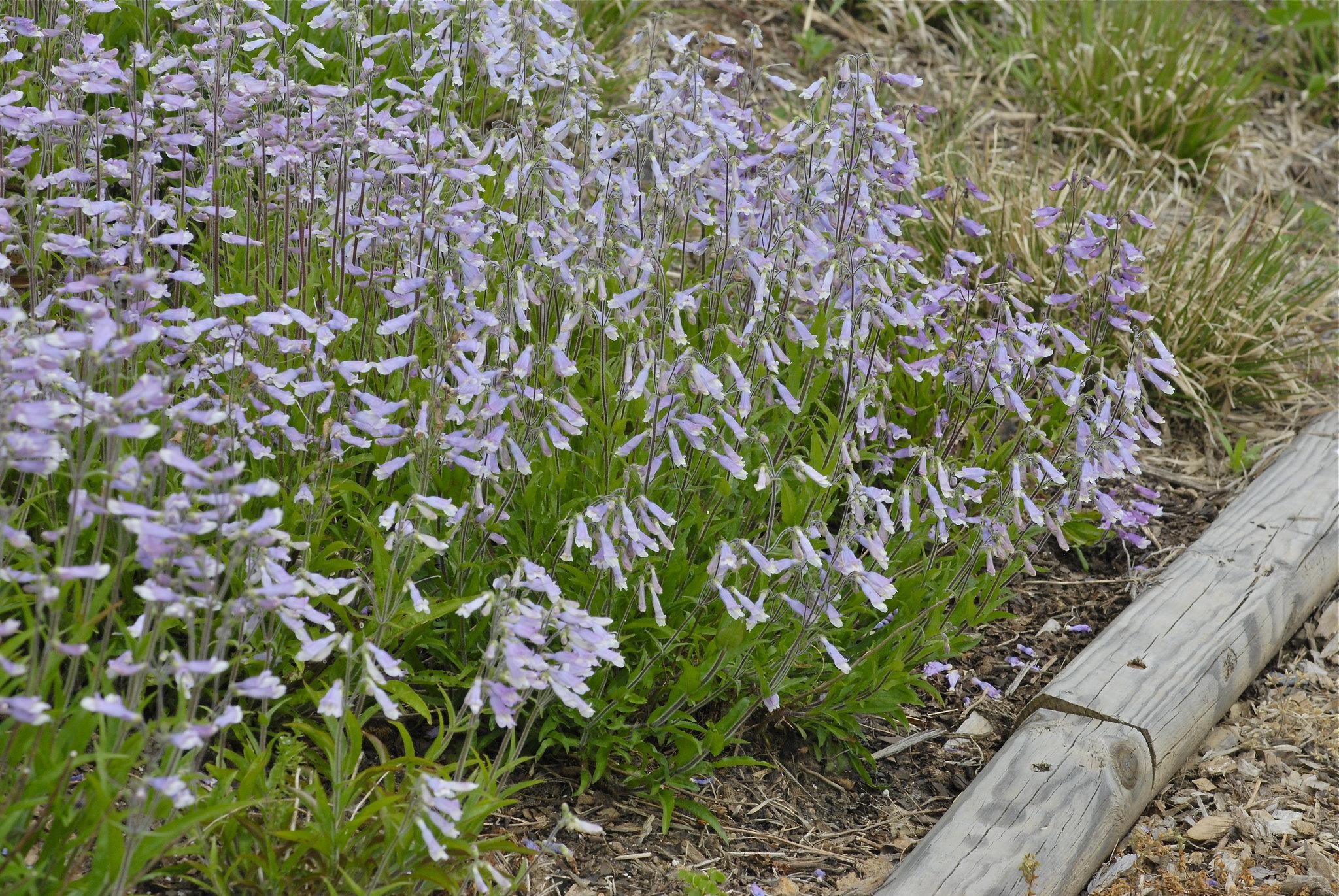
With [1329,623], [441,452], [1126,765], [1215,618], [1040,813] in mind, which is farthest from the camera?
[1329,623]

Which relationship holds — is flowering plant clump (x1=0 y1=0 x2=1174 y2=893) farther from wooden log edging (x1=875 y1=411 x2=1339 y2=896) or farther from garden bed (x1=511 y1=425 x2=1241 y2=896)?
wooden log edging (x1=875 y1=411 x2=1339 y2=896)

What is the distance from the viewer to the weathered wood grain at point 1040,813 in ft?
10.1

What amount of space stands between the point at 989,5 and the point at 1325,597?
5.28m

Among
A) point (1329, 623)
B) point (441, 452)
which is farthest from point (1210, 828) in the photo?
point (441, 452)

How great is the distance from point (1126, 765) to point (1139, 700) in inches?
10.7

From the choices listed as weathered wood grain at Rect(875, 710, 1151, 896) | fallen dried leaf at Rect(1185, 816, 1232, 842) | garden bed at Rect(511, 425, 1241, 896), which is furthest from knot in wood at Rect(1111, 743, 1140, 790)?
garden bed at Rect(511, 425, 1241, 896)

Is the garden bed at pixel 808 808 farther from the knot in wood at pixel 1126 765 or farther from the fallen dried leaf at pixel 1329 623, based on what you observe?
the fallen dried leaf at pixel 1329 623

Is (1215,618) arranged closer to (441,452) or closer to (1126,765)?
(1126,765)

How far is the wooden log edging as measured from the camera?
10.5 feet

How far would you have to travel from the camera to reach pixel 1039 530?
441cm

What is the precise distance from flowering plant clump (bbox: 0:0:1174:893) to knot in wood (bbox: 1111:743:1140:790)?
0.51 metres

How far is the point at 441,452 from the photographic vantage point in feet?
10.4

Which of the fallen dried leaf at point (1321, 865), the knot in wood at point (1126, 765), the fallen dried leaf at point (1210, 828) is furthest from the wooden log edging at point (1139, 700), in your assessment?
the fallen dried leaf at point (1321, 865)

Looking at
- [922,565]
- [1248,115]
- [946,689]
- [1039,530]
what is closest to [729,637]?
[922,565]
